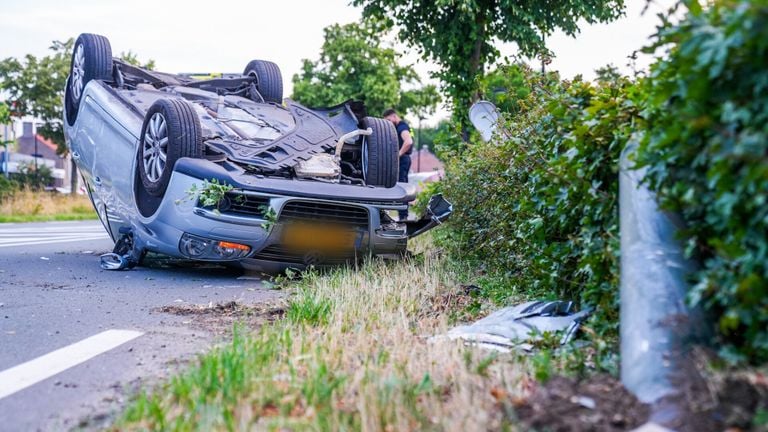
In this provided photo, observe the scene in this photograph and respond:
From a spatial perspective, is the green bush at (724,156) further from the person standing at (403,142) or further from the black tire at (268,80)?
the person standing at (403,142)

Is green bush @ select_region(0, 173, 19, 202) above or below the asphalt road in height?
below

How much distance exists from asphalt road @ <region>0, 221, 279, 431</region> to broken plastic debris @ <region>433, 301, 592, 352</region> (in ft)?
4.57

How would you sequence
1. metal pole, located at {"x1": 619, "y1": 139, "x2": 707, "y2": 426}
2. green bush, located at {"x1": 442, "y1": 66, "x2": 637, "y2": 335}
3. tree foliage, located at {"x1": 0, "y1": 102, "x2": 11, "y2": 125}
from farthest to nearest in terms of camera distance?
1. tree foliage, located at {"x1": 0, "y1": 102, "x2": 11, "y2": 125}
2. green bush, located at {"x1": 442, "y1": 66, "x2": 637, "y2": 335}
3. metal pole, located at {"x1": 619, "y1": 139, "x2": 707, "y2": 426}

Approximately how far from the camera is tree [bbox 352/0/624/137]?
12.7 metres

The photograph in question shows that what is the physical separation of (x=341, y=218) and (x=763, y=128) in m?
5.21

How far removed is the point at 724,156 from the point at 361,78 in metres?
30.2

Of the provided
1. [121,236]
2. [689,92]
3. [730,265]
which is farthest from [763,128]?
[121,236]

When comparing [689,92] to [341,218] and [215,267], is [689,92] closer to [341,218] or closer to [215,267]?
[341,218]

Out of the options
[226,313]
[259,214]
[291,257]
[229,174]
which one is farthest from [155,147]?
[226,313]

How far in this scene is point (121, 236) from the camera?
800 centimetres

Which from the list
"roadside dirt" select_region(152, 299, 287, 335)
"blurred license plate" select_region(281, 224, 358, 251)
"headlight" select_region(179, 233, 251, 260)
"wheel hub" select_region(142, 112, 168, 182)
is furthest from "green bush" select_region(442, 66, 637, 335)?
"wheel hub" select_region(142, 112, 168, 182)

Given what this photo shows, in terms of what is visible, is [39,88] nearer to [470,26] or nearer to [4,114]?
[4,114]

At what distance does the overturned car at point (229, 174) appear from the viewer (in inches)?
270

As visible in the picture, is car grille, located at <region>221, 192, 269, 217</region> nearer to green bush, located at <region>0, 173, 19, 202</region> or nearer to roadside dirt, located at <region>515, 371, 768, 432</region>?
roadside dirt, located at <region>515, 371, 768, 432</region>
